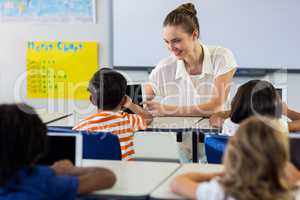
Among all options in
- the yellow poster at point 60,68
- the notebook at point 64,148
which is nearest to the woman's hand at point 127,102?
the notebook at point 64,148

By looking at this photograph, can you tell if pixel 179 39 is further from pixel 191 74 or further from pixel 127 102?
pixel 127 102

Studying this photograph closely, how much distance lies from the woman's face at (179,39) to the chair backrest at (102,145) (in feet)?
3.02

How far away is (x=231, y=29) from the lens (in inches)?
183

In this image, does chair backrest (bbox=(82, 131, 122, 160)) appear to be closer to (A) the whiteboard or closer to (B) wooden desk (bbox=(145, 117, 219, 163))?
(B) wooden desk (bbox=(145, 117, 219, 163))

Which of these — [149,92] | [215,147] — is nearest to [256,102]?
[215,147]

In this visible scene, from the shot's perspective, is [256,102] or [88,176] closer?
[88,176]

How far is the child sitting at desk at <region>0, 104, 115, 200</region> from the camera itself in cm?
162

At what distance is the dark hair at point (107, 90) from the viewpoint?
2799 mm

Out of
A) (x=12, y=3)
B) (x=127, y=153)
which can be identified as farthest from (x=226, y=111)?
(x=12, y=3)

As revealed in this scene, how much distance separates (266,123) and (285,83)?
3.15m

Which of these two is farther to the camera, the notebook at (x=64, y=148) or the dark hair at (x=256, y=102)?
the dark hair at (x=256, y=102)

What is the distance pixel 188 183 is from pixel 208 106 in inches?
63.8

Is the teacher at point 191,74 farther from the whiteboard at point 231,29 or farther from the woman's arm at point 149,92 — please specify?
the whiteboard at point 231,29

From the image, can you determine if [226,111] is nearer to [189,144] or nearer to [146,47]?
[189,144]
